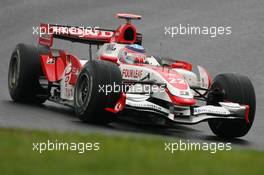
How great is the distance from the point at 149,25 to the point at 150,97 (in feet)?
33.1

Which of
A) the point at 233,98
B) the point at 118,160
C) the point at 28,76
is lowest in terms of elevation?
the point at 118,160

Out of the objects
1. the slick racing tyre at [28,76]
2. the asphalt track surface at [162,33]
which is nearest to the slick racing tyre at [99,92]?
the asphalt track surface at [162,33]

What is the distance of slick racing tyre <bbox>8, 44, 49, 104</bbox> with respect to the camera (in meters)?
16.1

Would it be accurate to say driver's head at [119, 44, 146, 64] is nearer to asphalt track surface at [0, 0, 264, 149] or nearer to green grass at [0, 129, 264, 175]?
asphalt track surface at [0, 0, 264, 149]

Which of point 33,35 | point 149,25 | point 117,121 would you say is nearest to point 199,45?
point 149,25

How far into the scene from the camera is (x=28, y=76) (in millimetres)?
16125

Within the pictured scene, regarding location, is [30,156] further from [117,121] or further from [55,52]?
[55,52]

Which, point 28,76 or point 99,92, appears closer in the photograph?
point 99,92

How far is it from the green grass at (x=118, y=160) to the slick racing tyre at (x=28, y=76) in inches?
230

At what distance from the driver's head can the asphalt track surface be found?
1.01m

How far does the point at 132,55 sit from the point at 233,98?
194 centimetres

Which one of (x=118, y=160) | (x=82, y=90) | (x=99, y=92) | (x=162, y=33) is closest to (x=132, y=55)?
(x=82, y=90)

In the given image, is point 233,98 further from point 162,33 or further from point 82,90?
point 162,33

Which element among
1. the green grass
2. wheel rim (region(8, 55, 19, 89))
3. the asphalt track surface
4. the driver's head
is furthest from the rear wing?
the green grass
